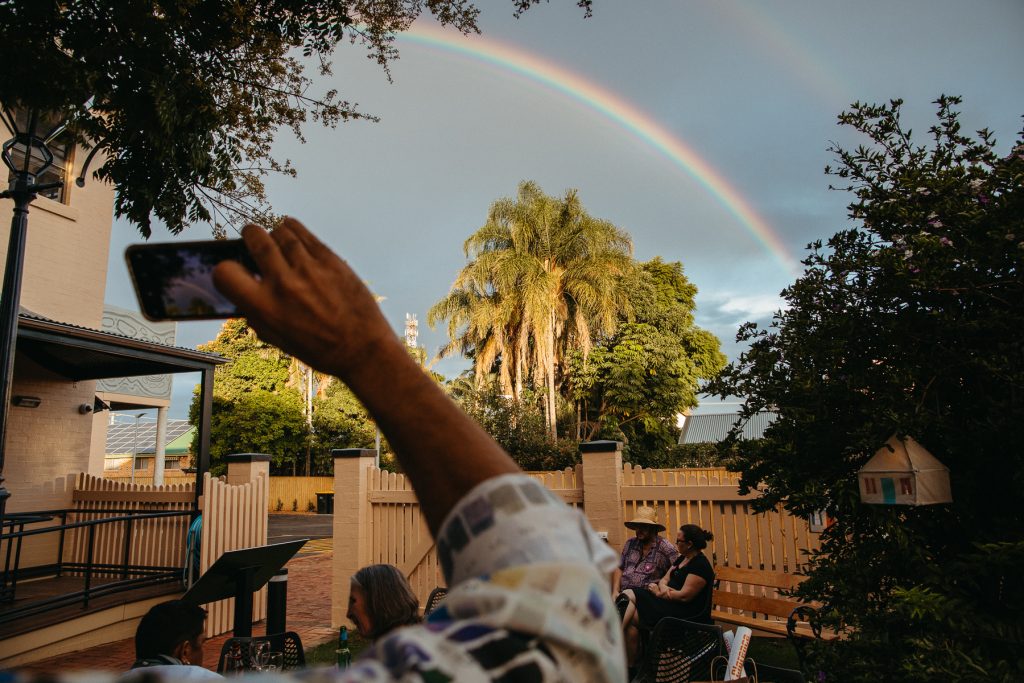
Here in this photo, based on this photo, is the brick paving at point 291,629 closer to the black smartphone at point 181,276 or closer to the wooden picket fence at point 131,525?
the wooden picket fence at point 131,525

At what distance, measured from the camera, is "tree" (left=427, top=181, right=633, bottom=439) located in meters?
26.3

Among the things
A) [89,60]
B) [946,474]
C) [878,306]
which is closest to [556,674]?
[946,474]

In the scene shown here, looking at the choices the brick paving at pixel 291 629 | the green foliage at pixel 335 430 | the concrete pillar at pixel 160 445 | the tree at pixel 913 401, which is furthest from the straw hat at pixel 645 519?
the green foliage at pixel 335 430

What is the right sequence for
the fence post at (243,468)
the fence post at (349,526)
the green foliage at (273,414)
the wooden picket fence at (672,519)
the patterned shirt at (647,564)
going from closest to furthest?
1. the patterned shirt at (647,564)
2. the wooden picket fence at (672,519)
3. the fence post at (349,526)
4. the fence post at (243,468)
5. the green foliage at (273,414)

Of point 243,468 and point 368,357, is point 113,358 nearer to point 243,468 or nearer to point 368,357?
point 243,468

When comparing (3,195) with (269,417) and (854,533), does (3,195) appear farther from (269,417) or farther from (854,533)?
(269,417)

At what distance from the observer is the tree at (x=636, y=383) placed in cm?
2808

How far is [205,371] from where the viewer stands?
1050 centimetres

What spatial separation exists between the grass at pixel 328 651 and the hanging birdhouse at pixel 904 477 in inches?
215

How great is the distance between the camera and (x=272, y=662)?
4020 mm

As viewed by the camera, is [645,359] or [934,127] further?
[645,359]

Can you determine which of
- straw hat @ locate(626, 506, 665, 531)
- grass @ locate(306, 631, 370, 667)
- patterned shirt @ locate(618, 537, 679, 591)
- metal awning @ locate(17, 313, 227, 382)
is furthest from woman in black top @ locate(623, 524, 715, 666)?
metal awning @ locate(17, 313, 227, 382)

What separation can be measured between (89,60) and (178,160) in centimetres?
76

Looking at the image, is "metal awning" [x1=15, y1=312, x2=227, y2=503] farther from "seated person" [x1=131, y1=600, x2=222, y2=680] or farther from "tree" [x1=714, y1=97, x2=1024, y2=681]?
"tree" [x1=714, y1=97, x2=1024, y2=681]
